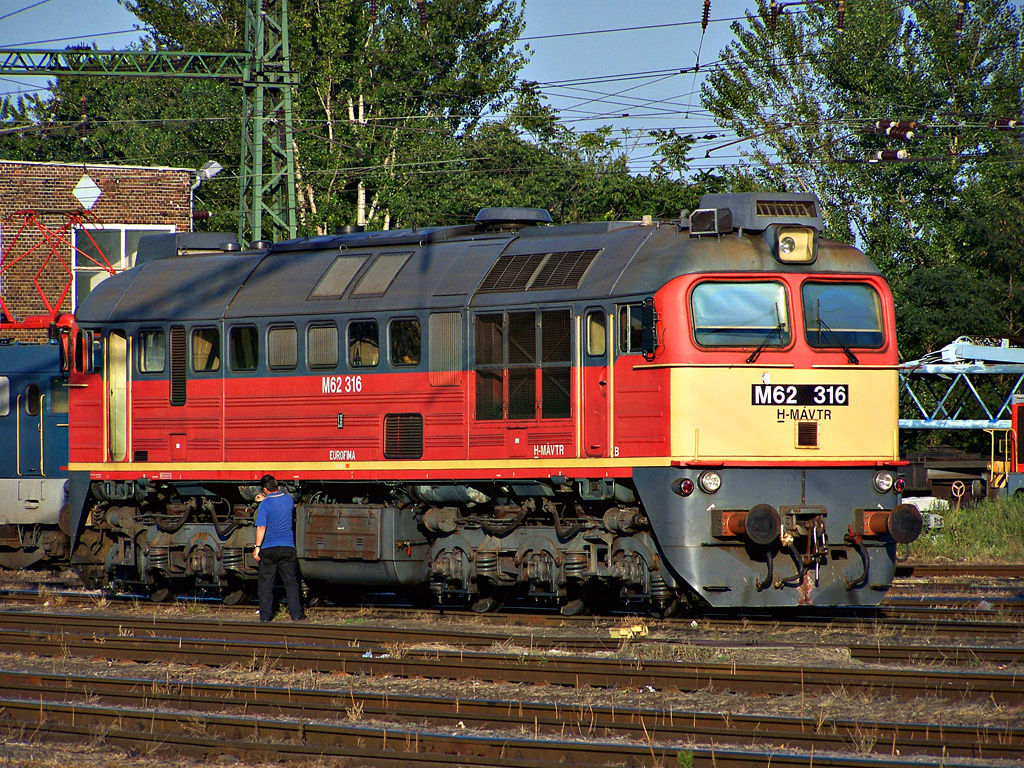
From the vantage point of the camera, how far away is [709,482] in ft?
42.9

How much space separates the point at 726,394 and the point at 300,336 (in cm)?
560

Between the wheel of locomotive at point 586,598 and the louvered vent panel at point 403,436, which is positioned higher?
the louvered vent panel at point 403,436

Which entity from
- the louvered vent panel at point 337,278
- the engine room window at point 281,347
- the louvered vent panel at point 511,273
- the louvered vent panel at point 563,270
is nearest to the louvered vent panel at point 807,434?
the louvered vent panel at point 563,270

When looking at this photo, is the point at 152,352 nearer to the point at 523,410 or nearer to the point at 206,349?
the point at 206,349

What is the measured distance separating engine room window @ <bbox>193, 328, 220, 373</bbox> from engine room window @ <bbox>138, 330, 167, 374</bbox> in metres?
0.59

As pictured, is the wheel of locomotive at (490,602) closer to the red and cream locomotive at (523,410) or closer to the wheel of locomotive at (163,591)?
the red and cream locomotive at (523,410)

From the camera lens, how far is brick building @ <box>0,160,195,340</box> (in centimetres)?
3547

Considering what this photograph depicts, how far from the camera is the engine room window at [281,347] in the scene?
15.9 m

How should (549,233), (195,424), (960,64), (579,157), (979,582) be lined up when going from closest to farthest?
(549,233), (195,424), (979,582), (960,64), (579,157)

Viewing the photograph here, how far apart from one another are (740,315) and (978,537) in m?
12.0

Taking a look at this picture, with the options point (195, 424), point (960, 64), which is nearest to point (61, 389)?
point (195, 424)

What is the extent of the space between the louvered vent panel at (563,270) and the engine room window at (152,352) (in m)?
5.74

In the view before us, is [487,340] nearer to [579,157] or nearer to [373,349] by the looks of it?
[373,349]

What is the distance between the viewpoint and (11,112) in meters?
63.9
